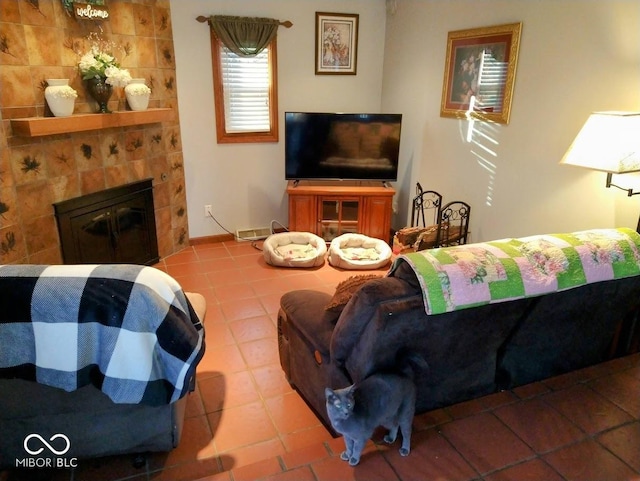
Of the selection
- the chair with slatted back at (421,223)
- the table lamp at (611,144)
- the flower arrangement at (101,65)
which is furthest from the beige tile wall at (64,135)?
the table lamp at (611,144)

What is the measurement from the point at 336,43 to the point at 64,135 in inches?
107

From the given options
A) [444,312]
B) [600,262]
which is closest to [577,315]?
[600,262]

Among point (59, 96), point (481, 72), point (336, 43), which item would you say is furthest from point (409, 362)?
point (336, 43)

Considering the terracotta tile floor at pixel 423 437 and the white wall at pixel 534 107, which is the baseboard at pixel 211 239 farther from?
the terracotta tile floor at pixel 423 437

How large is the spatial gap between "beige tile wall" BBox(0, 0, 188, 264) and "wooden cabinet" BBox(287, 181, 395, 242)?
126 cm

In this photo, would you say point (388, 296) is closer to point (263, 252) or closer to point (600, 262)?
point (600, 262)

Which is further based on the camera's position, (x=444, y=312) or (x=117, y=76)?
(x=117, y=76)

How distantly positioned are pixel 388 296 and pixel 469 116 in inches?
103

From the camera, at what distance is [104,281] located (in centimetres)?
161

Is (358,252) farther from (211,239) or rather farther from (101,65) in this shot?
(101,65)

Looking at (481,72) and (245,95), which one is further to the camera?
(245,95)

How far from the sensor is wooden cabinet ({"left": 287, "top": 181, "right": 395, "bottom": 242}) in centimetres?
457

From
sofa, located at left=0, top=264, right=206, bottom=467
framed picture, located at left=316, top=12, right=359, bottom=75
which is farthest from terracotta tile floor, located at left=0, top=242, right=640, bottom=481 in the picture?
framed picture, located at left=316, top=12, right=359, bottom=75

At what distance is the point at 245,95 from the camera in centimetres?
460
